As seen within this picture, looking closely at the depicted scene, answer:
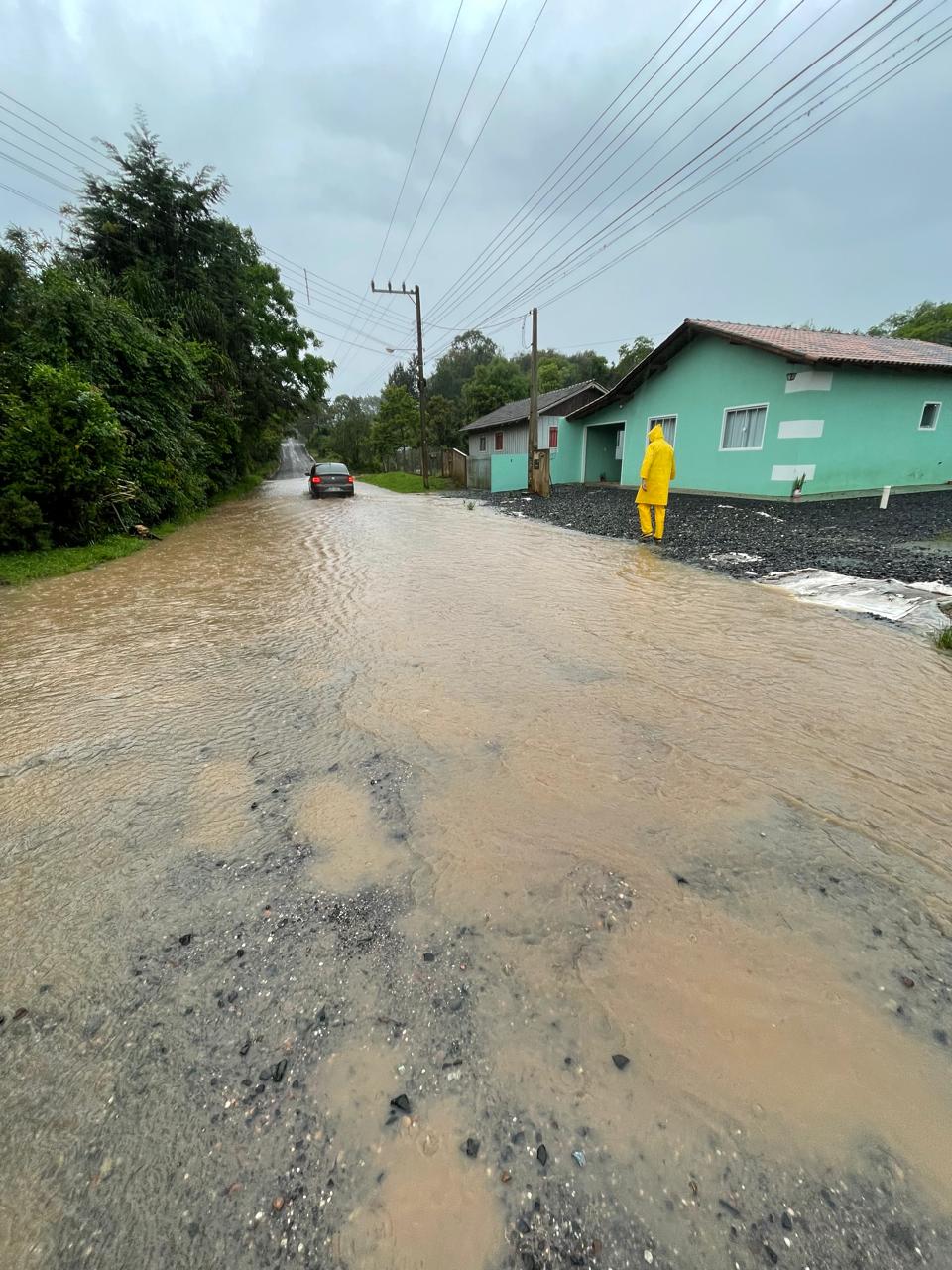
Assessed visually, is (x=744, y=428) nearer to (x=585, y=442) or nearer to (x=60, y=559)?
(x=585, y=442)

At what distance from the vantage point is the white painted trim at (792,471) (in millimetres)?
13211

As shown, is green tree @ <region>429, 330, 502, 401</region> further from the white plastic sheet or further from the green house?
the white plastic sheet

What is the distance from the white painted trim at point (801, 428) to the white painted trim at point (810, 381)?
2.15 feet

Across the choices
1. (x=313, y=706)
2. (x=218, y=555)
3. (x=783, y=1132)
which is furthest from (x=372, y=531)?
(x=783, y=1132)

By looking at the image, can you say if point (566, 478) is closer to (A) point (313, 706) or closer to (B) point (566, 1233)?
(A) point (313, 706)

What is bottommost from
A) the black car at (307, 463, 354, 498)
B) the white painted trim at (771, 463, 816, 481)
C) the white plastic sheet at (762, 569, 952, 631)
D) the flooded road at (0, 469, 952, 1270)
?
the flooded road at (0, 469, 952, 1270)

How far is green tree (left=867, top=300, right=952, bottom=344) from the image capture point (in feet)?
102

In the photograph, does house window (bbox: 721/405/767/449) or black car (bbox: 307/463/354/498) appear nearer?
house window (bbox: 721/405/767/449)

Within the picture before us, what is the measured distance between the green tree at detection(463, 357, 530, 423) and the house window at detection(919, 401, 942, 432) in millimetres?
28918

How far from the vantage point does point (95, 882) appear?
2.32m

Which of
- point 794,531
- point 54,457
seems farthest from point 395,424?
point 794,531

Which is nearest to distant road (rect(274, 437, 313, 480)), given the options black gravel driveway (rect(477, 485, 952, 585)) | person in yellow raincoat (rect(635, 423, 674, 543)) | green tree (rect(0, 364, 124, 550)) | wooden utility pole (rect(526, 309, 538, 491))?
wooden utility pole (rect(526, 309, 538, 491))

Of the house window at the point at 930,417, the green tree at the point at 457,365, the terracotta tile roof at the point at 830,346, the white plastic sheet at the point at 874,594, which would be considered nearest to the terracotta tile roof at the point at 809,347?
the terracotta tile roof at the point at 830,346

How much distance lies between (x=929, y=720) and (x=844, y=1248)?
3304 millimetres
